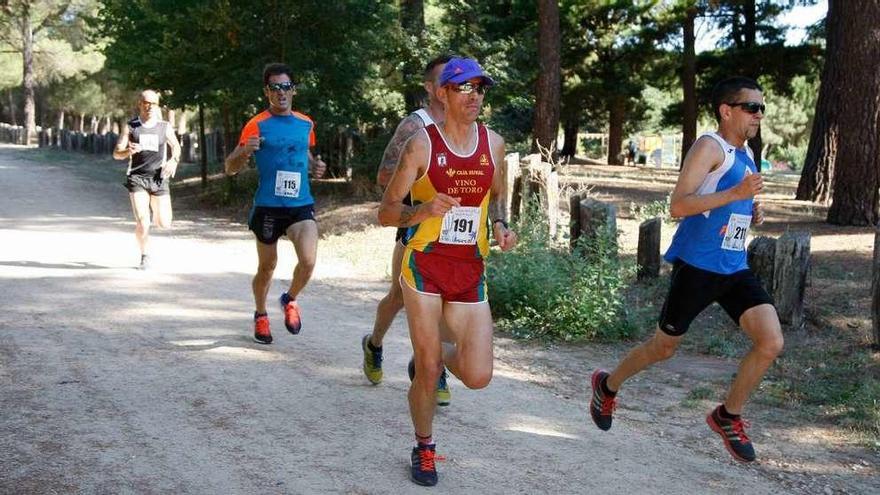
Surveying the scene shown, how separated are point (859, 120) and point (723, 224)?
402 inches

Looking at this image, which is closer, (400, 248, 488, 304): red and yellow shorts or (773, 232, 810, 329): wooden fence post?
(400, 248, 488, 304): red and yellow shorts

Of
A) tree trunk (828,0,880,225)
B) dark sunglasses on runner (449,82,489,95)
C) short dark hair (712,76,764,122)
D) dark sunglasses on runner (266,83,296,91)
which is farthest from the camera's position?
tree trunk (828,0,880,225)

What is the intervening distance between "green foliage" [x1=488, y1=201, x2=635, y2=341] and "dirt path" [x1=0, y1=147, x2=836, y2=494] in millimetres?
728

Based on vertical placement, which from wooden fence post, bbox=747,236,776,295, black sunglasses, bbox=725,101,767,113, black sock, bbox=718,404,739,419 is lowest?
black sock, bbox=718,404,739,419

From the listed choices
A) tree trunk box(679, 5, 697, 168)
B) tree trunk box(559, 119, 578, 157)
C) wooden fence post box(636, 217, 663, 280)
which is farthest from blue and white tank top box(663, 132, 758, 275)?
tree trunk box(559, 119, 578, 157)

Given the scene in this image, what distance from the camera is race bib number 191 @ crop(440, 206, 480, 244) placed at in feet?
15.3

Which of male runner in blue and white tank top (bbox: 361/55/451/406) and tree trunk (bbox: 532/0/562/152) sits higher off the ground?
tree trunk (bbox: 532/0/562/152)

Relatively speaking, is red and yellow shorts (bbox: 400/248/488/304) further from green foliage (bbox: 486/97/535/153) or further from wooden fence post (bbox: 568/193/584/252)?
green foliage (bbox: 486/97/535/153)

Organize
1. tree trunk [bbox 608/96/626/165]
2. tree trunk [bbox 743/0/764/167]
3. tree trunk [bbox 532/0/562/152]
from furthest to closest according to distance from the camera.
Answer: tree trunk [bbox 608/96/626/165] → tree trunk [bbox 743/0/764/167] → tree trunk [bbox 532/0/562/152]

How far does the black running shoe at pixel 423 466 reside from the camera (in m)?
4.62

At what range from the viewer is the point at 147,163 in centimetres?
1102

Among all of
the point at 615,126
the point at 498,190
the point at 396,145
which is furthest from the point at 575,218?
the point at 615,126

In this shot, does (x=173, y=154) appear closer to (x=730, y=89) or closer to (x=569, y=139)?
(x=730, y=89)

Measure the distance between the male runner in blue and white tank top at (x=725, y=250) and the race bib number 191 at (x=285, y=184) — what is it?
329 centimetres
